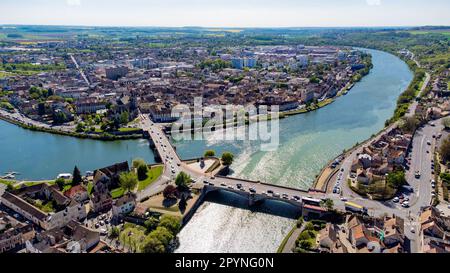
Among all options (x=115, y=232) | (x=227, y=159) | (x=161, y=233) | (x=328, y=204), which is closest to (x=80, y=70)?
(x=227, y=159)

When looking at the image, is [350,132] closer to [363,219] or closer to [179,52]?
[363,219]

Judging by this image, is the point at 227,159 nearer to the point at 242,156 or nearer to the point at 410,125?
the point at 242,156

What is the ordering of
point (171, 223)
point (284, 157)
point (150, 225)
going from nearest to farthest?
point (171, 223) → point (150, 225) → point (284, 157)

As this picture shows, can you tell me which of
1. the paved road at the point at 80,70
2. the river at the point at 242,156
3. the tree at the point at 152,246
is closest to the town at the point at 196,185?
the tree at the point at 152,246

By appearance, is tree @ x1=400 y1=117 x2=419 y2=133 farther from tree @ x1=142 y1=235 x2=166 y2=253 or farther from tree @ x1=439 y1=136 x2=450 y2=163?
tree @ x1=142 y1=235 x2=166 y2=253

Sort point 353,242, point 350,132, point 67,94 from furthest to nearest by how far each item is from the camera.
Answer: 1. point 67,94
2. point 350,132
3. point 353,242

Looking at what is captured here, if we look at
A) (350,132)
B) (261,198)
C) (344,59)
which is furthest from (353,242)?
(344,59)
